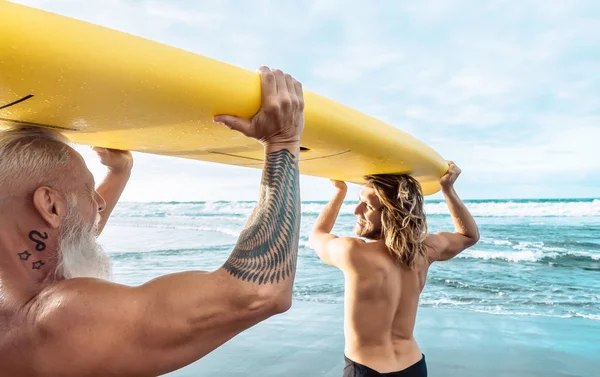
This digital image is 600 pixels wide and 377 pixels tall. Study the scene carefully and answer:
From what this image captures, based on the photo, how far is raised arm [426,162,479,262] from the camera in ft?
10.8

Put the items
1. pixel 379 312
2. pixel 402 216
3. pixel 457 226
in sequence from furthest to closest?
pixel 457 226 < pixel 402 216 < pixel 379 312

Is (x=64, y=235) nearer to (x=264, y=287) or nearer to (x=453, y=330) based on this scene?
(x=264, y=287)

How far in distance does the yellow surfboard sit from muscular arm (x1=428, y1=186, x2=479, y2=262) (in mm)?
1479

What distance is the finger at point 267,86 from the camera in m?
1.40

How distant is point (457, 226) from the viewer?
349cm

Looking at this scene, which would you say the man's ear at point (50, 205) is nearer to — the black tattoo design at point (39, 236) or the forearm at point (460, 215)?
the black tattoo design at point (39, 236)

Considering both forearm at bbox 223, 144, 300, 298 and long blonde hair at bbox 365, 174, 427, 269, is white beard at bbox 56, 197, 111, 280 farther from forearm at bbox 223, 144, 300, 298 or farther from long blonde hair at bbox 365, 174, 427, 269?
long blonde hair at bbox 365, 174, 427, 269

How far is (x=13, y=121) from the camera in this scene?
145cm

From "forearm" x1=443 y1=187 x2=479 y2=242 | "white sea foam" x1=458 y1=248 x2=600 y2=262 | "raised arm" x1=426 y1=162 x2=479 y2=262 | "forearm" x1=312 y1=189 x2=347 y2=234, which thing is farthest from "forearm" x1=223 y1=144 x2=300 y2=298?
"white sea foam" x1=458 y1=248 x2=600 y2=262

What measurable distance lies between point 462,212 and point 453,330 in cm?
281

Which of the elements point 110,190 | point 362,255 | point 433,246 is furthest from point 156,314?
point 433,246

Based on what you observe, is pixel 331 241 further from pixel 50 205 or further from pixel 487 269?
pixel 487 269

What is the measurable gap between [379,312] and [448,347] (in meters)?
2.66

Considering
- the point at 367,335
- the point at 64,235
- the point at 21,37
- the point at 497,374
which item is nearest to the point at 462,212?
the point at 367,335
